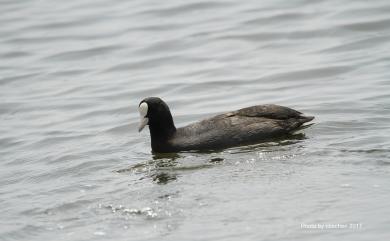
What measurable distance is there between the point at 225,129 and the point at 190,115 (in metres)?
2.33

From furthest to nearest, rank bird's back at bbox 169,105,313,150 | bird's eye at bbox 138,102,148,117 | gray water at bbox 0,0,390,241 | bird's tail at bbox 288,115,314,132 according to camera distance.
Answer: bird's eye at bbox 138,102,148,117, bird's tail at bbox 288,115,314,132, bird's back at bbox 169,105,313,150, gray water at bbox 0,0,390,241

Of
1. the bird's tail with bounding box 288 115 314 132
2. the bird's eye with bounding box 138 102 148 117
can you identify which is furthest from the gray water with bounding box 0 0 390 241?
the bird's eye with bounding box 138 102 148 117

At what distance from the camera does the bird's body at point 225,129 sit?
10.4m

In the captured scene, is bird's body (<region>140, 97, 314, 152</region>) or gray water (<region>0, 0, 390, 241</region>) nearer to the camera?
gray water (<region>0, 0, 390, 241</region>)

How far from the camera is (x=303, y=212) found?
736 centimetres

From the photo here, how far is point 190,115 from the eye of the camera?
41.8ft

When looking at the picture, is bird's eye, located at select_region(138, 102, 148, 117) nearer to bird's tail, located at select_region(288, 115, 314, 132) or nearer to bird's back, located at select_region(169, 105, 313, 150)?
bird's back, located at select_region(169, 105, 313, 150)

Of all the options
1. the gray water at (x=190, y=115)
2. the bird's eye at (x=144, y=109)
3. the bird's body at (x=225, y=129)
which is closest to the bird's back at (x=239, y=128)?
the bird's body at (x=225, y=129)

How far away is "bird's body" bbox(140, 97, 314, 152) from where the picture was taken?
10.4 metres

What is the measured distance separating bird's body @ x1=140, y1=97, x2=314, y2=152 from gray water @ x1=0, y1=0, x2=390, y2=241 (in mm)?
192

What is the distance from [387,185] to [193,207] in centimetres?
173

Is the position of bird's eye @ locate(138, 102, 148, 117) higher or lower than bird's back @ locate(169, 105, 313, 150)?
higher

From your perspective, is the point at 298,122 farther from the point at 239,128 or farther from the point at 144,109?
the point at 144,109

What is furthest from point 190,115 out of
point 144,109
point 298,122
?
point 298,122
